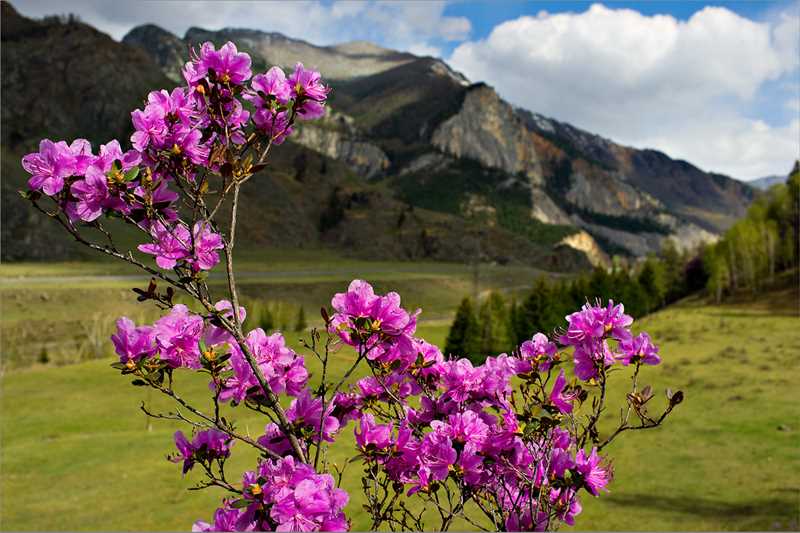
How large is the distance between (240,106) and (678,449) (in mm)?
20727

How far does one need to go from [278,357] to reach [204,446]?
500 mm

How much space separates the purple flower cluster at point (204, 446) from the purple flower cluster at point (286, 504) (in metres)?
0.37

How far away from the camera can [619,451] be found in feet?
64.8

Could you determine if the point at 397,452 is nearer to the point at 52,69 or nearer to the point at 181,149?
the point at 181,149

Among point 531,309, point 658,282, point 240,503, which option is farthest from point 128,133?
point 240,503

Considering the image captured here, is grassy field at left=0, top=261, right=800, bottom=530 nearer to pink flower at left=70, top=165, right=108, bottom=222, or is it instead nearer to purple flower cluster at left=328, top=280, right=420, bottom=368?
purple flower cluster at left=328, top=280, right=420, bottom=368

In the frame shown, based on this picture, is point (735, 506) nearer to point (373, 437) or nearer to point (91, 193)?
point (373, 437)

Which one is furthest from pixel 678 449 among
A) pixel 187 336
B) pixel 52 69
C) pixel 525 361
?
pixel 52 69

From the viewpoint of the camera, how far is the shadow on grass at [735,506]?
505 inches

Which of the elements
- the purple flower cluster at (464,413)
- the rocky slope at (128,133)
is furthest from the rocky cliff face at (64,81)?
the purple flower cluster at (464,413)

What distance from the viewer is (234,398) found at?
7.79 feet

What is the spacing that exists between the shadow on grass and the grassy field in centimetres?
4

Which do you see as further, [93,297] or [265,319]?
[93,297]

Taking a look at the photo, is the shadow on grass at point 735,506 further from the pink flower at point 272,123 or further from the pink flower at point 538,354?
the pink flower at point 272,123
